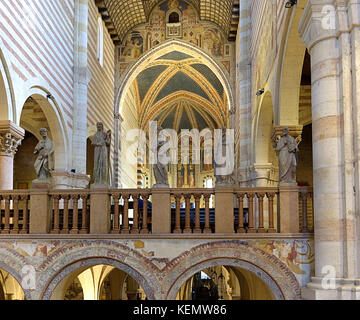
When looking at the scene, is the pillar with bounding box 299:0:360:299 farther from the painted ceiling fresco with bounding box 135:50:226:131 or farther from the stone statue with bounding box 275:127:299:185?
the painted ceiling fresco with bounding box 135:50:226:131

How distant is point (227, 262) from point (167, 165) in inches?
222

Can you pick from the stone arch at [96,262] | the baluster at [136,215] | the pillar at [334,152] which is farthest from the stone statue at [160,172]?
the pillar at [334,152]

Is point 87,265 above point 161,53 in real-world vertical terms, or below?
below

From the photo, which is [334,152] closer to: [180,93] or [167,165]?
[167,165]

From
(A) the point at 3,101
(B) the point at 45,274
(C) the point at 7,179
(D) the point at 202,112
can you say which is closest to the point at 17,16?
(A) the point at 3,101

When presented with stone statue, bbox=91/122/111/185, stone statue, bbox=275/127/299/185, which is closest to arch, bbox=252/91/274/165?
stone statue, bbox=275/127/299/185

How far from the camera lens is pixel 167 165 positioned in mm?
15797

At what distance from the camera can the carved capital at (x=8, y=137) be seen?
44.9ft

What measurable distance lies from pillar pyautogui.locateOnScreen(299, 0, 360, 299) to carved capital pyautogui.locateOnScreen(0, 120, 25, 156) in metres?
7.92

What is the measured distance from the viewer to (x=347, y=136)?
889 centimetres

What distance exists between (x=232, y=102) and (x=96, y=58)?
7598 millimetres

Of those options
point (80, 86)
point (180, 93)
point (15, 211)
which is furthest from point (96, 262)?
point (180, 93)

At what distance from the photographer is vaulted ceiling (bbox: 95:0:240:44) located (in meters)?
24.4

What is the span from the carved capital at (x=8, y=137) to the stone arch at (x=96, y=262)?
4.30 meters
